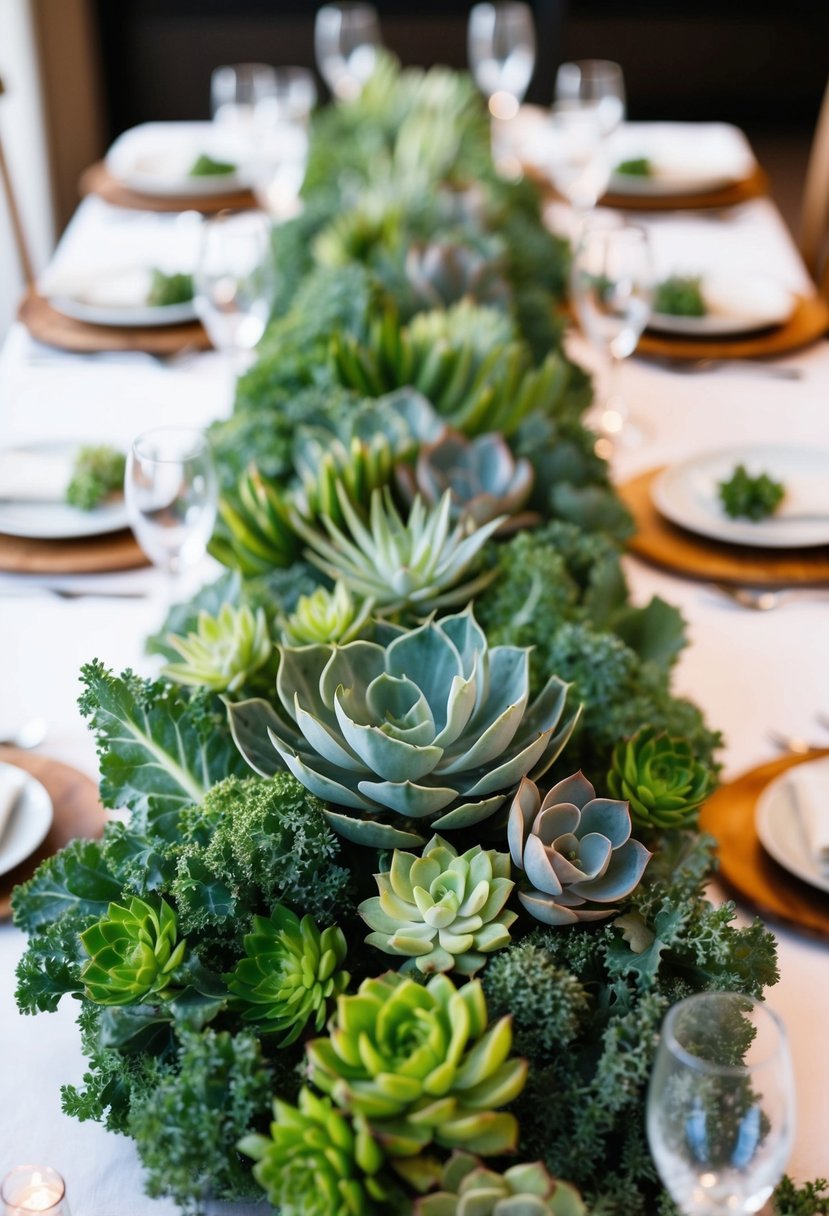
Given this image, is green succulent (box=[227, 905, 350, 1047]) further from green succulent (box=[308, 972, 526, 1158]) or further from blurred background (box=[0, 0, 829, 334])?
blurred background (box=[0, 0, 829, 334])

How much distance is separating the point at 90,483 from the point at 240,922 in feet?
2.68

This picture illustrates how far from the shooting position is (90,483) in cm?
148

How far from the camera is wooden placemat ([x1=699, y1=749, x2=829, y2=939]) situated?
974 millimetres

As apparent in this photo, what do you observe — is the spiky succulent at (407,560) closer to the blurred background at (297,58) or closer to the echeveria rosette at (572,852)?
the echeveria rosette at (572,852)

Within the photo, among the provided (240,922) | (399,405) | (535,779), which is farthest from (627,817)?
(399,405)

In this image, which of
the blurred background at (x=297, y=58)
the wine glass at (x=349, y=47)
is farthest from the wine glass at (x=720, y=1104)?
the blurred background at (x=297, y=58)

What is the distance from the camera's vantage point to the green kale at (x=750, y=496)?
1.49m

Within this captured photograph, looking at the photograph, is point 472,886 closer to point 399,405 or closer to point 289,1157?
point 289,1157

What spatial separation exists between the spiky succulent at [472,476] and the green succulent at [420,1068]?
0.59m

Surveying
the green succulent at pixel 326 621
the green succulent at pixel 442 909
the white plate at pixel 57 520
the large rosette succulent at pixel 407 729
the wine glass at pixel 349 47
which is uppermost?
the large rosette succulent at pixel 407 729

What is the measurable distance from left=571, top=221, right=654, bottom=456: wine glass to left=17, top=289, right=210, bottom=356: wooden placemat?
1.90 feet

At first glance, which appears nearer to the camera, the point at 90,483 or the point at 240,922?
the point at 240,922

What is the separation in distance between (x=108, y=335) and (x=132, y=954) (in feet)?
4.61

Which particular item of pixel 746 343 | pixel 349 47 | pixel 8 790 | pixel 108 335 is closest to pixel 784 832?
pixel 8 790
